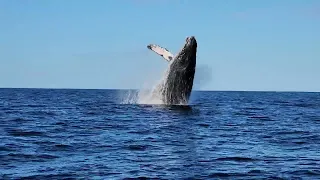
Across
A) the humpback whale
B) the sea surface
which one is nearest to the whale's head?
the humpback whale

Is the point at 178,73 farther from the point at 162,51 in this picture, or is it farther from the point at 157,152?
the point at 157,152

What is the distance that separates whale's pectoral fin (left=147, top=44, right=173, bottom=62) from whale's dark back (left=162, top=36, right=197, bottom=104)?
0.93 meters

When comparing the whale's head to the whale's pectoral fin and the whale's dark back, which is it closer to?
the whale's dark back

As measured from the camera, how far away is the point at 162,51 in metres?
28.5

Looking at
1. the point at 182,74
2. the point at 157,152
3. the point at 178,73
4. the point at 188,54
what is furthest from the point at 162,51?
the point at 157,152

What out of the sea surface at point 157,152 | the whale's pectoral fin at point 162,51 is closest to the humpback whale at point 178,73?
the whale's pectoral fin at point 162,51

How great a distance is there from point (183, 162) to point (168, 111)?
15.1 metres

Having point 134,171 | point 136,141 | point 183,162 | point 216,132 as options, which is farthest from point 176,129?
point 134,171

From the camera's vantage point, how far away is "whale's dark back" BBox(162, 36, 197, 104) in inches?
1049

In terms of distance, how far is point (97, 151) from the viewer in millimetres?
12570

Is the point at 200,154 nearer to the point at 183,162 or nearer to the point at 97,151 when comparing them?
the point at 183,162

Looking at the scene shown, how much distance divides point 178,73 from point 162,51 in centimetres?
180

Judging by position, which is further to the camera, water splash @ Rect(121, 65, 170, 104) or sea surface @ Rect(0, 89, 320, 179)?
water splash @ Rect(121, 65, 170, 104)

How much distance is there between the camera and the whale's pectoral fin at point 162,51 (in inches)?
1111
